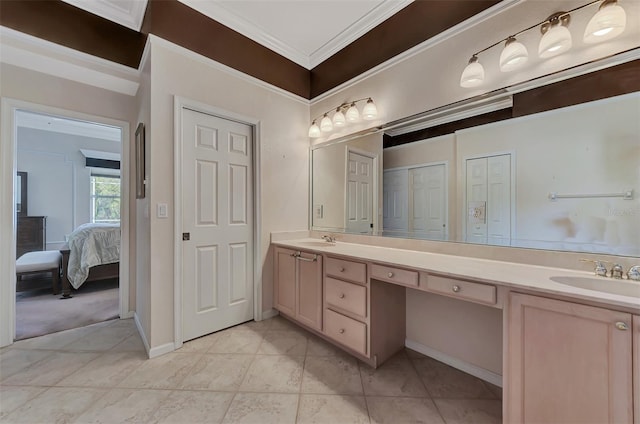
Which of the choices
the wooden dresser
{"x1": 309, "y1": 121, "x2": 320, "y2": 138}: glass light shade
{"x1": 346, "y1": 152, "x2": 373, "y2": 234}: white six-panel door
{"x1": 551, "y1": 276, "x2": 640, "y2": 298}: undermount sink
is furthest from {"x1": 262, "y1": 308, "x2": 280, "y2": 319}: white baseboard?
the wooden dresser

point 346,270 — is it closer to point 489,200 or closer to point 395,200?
point 395,200

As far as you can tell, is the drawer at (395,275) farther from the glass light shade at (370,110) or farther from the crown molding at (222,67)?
the crown molding at (222,67)

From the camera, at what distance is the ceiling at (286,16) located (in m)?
2.06

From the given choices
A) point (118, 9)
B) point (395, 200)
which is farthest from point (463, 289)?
point (118, 9)

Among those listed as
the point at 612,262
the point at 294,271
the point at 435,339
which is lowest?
the point at 435,339

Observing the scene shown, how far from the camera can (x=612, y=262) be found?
49.1 inches

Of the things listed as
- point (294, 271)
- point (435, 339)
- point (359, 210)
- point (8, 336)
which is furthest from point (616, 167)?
point (8, 336)

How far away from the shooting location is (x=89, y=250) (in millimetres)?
3340

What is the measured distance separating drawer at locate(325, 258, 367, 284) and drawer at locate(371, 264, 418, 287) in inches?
3.5

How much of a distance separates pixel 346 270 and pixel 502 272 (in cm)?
96

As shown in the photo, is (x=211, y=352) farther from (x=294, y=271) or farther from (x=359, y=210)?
(x=359, y=210)

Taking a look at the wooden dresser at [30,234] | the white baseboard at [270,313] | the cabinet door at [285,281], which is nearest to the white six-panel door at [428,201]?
the cabinet door at [285,281]

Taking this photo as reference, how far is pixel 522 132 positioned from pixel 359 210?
137cm

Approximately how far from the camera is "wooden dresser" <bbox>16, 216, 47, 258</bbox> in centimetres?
452
